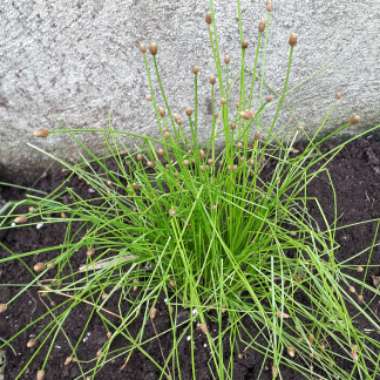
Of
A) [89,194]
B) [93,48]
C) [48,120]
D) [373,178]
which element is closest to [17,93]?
[48,120]

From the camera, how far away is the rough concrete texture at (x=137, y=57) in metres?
1.22

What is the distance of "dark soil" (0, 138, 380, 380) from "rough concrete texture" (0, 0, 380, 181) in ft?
0.50

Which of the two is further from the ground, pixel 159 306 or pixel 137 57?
pixel 137 57

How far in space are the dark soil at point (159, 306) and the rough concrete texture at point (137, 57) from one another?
0.50 feet

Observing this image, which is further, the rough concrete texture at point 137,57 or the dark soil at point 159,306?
the rough concrete texture at point 137,57

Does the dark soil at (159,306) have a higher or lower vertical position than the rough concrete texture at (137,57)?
lower

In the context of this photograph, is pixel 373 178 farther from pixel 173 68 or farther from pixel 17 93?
pixel 17 93

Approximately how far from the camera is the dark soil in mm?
1087

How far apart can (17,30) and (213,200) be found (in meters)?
0.72

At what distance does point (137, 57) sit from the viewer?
131cm

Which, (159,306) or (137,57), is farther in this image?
(137,57)

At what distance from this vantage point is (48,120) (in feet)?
4.61

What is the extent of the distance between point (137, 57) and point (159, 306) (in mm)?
713

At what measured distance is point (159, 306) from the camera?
1.19 meters
